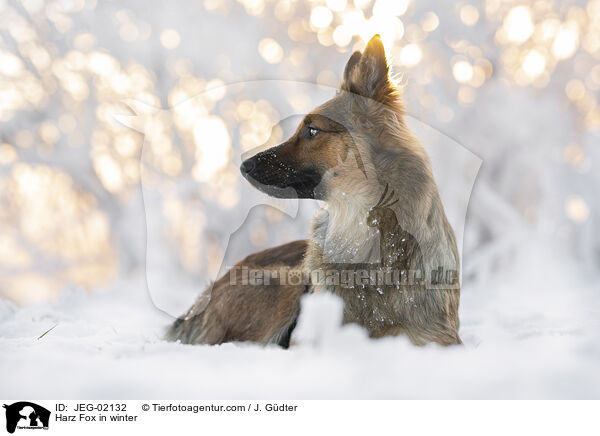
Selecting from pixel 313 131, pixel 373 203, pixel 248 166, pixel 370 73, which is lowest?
pixel 373 203

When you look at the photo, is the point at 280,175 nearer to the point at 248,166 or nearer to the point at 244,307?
the point at 248,166

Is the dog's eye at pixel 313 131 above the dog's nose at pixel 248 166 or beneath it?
above

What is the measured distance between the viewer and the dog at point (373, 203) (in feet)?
5.40

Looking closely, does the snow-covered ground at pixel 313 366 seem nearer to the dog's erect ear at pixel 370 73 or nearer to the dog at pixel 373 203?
the dog at pixel 373 203

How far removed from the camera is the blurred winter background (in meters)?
1.63

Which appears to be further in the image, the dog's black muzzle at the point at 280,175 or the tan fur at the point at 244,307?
the tan fur at the point at 244,307

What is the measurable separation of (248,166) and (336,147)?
367 mm

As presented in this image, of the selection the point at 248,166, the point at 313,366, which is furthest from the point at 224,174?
the point at 313,366

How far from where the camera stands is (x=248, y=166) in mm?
1747

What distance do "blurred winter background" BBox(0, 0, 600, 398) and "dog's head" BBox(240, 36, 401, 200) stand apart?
16cm

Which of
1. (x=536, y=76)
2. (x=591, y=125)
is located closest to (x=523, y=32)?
(x=536, y=76)

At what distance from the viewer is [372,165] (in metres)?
1.71

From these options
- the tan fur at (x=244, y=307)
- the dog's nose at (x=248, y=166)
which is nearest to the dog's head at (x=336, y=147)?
the dog's nose at (x=248, y=166)
